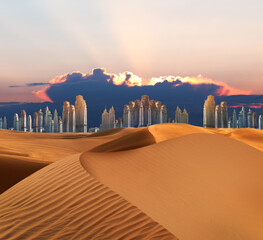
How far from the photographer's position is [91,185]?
15.2 ft

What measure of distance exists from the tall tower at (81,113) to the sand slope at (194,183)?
71.0ft

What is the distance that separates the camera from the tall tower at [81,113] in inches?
1108

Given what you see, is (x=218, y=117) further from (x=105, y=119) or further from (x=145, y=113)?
(x=105, y=119)

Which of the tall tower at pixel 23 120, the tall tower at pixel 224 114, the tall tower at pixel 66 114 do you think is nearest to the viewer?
the tall tower at pixel 66 114

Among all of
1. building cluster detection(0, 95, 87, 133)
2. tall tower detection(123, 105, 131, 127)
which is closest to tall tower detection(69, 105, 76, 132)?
building cluster detection(0, 95, 87, 133)

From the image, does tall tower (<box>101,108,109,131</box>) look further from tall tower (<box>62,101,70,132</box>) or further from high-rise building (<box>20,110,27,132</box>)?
high-rise building (<box>20,110,27,132</box>)

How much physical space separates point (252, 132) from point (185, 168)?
1461cm

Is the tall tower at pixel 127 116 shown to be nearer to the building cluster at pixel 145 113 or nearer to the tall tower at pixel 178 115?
the building cluster at pixel 145 113

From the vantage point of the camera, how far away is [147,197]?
434cm

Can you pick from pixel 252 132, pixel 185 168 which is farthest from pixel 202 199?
pixel 252 132

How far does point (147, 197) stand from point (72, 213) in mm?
1101

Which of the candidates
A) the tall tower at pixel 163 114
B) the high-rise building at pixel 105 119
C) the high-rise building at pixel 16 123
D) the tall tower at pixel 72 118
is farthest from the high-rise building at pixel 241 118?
the high-rise building at pixel 16 123

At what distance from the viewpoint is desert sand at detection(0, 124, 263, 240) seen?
12.1ft

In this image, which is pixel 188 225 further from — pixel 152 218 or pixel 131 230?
pixel 131 230
